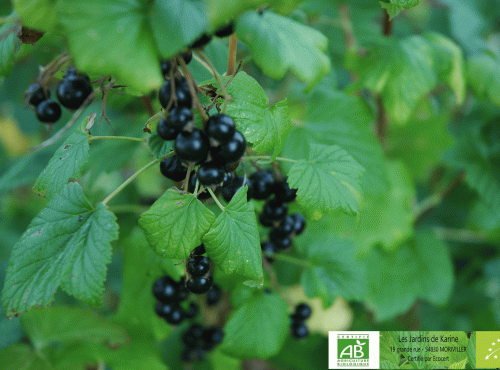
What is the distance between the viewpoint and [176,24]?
319 millimetres

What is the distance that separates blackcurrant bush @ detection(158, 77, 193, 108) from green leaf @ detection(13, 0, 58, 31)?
0.13 m

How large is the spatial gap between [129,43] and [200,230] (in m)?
0.20

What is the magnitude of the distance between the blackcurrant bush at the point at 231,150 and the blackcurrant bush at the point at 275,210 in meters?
0.15

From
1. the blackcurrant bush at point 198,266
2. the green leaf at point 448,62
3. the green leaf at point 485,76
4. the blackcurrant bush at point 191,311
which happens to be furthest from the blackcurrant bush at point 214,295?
the green leaf at point 485,76

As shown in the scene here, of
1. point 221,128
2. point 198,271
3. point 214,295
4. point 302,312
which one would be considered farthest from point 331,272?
point 221,128

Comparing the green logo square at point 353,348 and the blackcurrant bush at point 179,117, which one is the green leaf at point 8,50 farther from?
the green logo square at point 353,348

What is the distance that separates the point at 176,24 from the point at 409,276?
3.19ft

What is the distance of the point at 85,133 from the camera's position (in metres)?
0.45

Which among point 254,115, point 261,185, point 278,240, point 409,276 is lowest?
point 409,276

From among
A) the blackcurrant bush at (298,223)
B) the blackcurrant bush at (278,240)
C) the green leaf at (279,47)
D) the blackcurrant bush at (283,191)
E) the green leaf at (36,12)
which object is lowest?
the blackcurrant bush at (278,240)

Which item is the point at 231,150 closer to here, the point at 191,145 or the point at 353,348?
the point at 191,145

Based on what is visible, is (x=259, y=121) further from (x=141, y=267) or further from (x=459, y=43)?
(x=459, y=43)

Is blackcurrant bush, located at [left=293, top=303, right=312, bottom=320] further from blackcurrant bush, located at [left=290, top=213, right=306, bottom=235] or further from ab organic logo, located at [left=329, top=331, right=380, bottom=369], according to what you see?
blackcurrant bush, located at [left=290, top=213, right=306, bottom=235]

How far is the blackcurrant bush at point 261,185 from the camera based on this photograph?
0.49 meters
